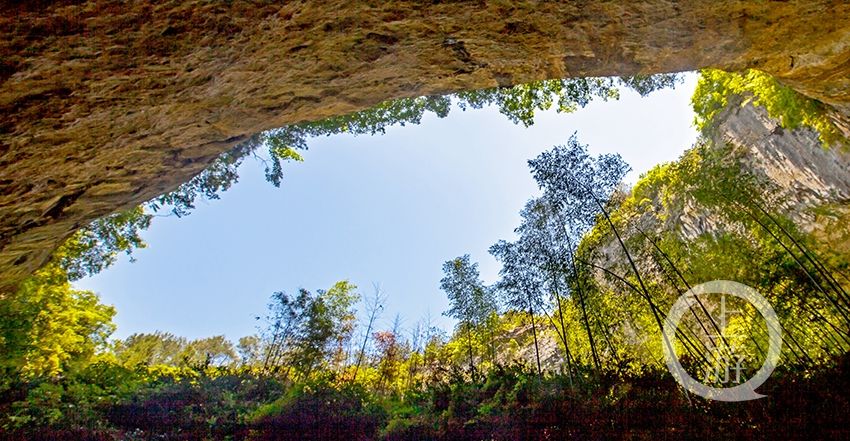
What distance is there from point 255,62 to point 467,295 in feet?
37.7

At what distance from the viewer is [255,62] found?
3.09 m

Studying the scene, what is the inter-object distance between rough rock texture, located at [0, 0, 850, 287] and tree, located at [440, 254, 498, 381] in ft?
32.2

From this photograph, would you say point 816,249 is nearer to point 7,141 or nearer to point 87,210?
point 7,141

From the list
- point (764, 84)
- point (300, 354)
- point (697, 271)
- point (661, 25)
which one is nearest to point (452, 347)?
point (300, 354)

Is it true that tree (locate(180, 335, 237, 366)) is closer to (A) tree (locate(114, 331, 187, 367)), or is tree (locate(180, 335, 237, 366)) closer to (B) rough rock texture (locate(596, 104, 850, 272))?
(A) tree (locate(114, 331, 187, 367))

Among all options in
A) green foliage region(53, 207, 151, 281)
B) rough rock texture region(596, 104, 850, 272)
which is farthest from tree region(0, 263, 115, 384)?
rough rock texture region(596, 104, 850, 272)

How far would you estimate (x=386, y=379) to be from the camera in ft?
57.4

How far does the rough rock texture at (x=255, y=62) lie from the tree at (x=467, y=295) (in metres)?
9.81

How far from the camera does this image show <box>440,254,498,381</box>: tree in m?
13.2

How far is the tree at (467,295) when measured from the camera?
1325cm

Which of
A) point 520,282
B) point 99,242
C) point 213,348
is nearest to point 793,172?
point 520,282

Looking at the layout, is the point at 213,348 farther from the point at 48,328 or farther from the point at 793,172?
the point at 793,172

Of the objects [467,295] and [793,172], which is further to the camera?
[467,295]

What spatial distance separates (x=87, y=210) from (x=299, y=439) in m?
4.55
